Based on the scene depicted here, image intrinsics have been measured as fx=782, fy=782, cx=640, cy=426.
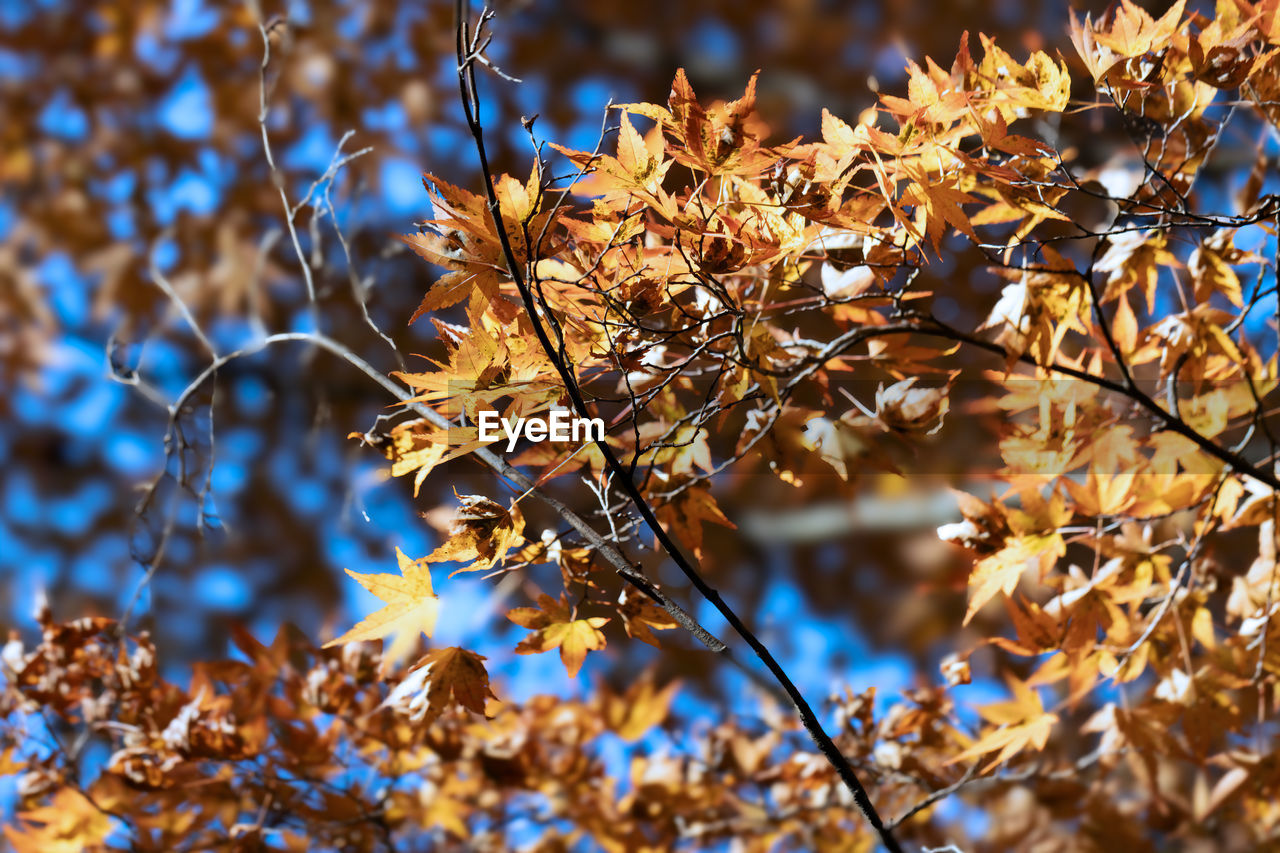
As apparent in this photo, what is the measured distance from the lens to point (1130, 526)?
50 centimetres

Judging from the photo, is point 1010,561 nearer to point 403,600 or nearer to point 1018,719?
point 1018,719

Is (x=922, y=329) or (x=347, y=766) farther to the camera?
(x=347, y=766)

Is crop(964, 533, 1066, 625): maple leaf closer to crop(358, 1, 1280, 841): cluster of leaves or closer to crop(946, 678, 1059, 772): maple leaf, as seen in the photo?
crop(358, 1, 1280, 841): cluster of leaves

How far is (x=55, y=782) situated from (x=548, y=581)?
693 mm

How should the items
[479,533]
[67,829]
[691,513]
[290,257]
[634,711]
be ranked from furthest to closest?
1. [290,257]
2. [634,711]
3. [67,829]
4. [691,513]
5. [479,533]

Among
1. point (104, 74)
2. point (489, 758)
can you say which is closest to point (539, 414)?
point (489, 758)

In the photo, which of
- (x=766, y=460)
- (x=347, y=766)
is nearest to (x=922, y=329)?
(x=766, y=460)

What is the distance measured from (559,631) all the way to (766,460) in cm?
15

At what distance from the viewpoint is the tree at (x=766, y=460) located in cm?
35

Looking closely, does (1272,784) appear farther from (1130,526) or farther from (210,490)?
(210,490)

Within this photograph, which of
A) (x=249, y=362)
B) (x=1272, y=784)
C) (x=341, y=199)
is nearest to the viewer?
(x=1272, y=784)

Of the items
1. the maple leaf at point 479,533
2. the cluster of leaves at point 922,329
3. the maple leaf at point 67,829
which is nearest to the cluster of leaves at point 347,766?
the maple leaf at point 67,829

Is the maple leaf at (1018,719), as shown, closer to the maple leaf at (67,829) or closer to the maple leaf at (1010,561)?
the maple leaf at (1010,561)

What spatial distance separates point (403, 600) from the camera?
37 centimetres
